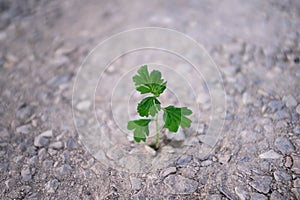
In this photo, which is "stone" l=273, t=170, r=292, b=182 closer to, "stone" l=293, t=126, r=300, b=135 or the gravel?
the gravel

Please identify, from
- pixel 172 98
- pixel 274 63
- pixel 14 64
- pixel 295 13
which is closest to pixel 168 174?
pixel 172 98

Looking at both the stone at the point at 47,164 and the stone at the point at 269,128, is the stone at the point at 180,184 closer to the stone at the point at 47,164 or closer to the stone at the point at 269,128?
the stone at the point at 269,128

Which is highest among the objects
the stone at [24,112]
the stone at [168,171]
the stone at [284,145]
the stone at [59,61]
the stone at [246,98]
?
the stone at [59,61]

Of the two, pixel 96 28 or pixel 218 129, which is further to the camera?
pixel 96 28

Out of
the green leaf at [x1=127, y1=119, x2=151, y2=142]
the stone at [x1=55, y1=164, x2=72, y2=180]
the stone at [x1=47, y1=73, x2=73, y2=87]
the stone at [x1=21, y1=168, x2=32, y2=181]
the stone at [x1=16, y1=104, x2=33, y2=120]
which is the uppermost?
the stone at [x1=47, y1=73, x2=73, y2=87]

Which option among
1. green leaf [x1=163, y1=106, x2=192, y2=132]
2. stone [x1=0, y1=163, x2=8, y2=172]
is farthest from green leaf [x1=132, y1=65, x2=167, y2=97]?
stone [x1=0, y1=163, x2=8, y2=172]

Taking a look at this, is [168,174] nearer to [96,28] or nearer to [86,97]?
[86,97]

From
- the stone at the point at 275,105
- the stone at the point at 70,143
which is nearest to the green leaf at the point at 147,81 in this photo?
the stone at the point at 70,143
